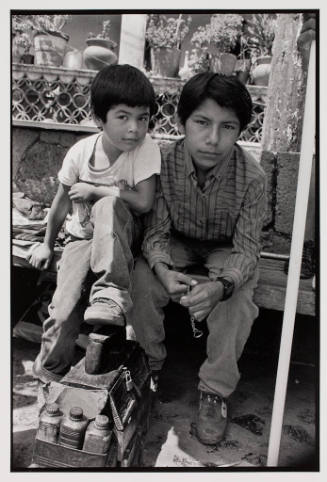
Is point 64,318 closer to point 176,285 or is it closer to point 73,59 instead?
point 176,285

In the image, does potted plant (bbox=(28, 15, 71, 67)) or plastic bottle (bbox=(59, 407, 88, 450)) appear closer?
plastic bottle (bbox=(59, 407, 88, 450))

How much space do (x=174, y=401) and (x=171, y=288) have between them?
0.71m

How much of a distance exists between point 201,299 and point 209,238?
1.58 feet

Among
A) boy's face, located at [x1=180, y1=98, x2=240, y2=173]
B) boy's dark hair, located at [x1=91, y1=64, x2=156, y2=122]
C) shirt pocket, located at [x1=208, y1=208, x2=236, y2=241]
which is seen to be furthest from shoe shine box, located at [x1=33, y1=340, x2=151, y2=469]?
boy's dark hair, located at [x1=91, y1=64, x2=156, y2=122]

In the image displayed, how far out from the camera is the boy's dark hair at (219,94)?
6.14 feet

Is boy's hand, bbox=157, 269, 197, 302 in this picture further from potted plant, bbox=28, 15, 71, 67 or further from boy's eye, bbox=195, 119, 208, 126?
potted plant, bbox=28, 15, 71, 67

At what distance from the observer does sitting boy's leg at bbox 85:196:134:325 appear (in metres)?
1.63

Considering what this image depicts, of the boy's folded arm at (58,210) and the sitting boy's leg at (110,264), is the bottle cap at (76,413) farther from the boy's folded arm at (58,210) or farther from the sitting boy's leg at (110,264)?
the boy's folded arm at (58,210)

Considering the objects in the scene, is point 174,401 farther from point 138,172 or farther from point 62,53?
point 62,53

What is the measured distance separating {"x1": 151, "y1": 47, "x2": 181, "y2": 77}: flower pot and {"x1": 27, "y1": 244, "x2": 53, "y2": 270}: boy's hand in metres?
1.89

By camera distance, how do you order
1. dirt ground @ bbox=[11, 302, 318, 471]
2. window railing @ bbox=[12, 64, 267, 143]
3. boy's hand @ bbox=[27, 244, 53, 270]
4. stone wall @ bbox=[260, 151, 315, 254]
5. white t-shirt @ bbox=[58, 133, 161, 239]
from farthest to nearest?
window railing @ bbox=[12, 64, 267, 143], stone wall @ bbox=[260, 151, 315, 254], boy's hand @ bbox=[27, 244, 53, 270], white t-shirt @ bbox=[58, 133, 161, 239], dirt ground @ bbox=[11, 302, 318, 471]

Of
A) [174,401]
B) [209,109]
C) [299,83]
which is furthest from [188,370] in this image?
[299,83]

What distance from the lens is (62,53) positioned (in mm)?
3523

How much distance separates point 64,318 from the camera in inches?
73.7
